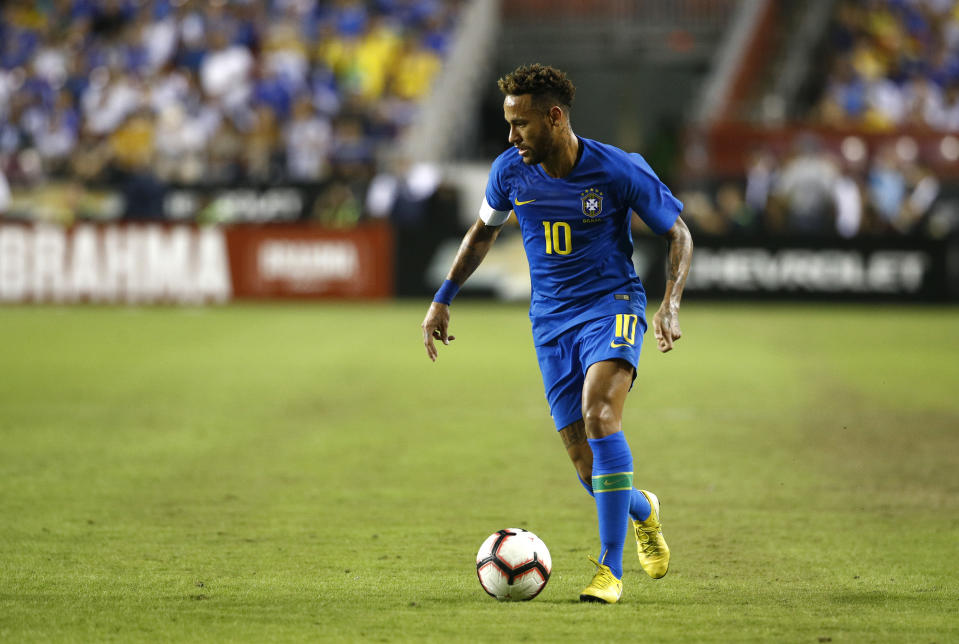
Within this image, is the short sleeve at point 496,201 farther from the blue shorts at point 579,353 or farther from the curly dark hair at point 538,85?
the blue shorts at point 579,353

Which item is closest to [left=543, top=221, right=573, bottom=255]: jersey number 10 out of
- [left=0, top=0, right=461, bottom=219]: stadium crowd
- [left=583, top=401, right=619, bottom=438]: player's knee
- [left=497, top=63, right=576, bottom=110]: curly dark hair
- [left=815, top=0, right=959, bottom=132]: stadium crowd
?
[left=497, top=63, right=576, bottom=110]: curly dark hair

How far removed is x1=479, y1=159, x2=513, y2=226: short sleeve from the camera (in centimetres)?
610

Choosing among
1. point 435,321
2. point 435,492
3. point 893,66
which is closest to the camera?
point 435,321

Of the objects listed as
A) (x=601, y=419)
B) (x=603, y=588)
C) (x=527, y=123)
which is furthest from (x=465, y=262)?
(x=603, y=588)

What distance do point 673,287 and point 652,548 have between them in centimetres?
114

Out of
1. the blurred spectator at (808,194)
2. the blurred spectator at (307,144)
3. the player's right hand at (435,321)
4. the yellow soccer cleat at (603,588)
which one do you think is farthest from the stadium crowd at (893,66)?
the yellow soccer cleat at (603,588)

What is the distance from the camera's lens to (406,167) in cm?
2388

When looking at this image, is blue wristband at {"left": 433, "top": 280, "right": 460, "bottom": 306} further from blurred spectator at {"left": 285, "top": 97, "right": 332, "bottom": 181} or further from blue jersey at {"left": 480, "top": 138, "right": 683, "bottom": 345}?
blurred spectator at {"left": 285, "top": 97, "right": 332, "bottom": 181}

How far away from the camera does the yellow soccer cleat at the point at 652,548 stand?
589cm

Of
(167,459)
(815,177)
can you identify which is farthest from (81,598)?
(815,177)

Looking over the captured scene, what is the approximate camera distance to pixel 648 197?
5910 mm

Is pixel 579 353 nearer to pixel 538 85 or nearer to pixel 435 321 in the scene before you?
pixel 435 321

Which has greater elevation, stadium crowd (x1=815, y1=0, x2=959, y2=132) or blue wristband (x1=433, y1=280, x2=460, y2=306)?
blue wristband (x1=433, y1=280, x2=460, y2=306)

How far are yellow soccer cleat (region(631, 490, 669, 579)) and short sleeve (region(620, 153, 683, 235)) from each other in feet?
4.09
